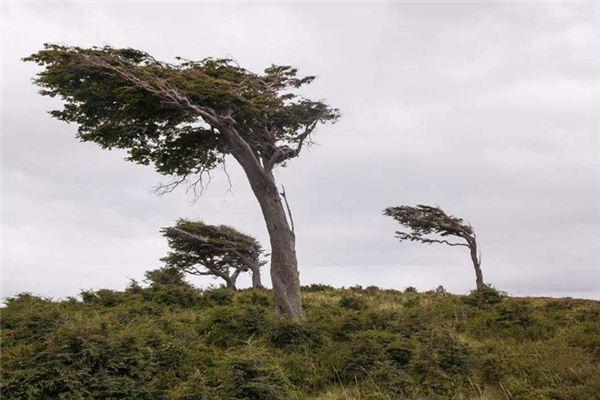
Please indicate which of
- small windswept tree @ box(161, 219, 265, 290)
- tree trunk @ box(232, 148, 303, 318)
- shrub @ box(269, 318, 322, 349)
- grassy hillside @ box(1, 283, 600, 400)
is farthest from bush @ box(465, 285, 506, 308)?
small windswept tree @ box(161, 219, 265, 290)

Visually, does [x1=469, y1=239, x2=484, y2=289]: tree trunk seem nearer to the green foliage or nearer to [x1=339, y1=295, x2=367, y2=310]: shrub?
[x1=339, y1=295, x2=367, y2=310]: shrub

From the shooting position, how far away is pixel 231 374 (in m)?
8.29

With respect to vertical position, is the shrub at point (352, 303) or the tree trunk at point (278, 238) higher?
the tree trunk at point (278, 238)

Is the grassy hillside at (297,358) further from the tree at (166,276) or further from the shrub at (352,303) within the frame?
the tree at (166,276)

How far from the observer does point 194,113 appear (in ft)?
55.7

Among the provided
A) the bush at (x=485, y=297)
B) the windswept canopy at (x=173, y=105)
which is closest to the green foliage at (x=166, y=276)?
the windswept canopy at (x=173, y=105)

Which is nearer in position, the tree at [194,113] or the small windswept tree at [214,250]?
the tree at [194,113]

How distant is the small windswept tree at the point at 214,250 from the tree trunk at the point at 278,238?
53.2 ft

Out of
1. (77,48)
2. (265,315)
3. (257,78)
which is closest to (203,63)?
(257,78)

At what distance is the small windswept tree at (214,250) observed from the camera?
34.3 meters

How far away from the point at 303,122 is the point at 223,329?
30.0 feet

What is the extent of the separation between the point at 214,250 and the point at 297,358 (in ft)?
83.6

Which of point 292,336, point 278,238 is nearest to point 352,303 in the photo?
point 278,238

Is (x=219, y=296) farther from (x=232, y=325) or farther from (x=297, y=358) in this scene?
(x=297, y=358)
